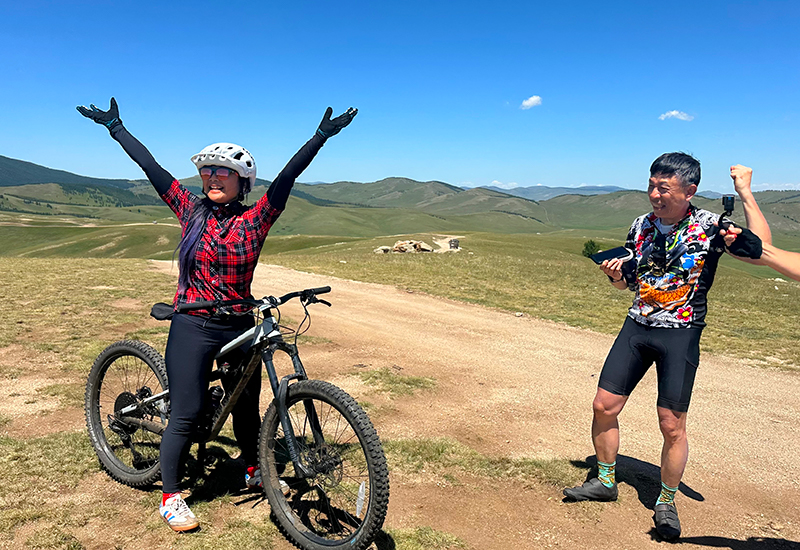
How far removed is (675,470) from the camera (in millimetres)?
4758

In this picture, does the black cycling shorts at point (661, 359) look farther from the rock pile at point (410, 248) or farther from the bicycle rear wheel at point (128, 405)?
the rock pile at point (410, 248)

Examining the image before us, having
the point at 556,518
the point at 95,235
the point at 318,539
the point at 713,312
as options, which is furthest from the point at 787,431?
the point at 95,235

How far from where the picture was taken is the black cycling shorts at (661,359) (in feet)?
14.8

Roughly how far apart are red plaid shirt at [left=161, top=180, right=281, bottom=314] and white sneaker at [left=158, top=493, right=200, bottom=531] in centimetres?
167

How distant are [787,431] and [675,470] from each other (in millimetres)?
4115

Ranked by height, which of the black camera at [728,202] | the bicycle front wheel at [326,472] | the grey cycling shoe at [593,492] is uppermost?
the black camera at [728,202]

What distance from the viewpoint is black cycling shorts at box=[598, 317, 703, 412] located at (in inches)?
178

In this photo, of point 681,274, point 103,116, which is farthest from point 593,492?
point 103,116

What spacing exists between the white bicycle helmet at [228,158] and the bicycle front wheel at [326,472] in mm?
1928

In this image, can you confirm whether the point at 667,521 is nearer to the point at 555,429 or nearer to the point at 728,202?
the point at 555,429

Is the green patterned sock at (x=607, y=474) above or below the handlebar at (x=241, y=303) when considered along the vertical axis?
below

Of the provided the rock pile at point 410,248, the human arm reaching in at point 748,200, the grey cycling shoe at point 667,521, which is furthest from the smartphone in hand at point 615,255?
the rock pile at point 410,248

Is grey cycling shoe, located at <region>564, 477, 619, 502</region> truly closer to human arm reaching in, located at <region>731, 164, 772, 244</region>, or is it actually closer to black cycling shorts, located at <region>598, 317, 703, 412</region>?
black cycling shorts, located at <region>598, 317, 703, 412</region>

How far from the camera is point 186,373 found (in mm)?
4250
